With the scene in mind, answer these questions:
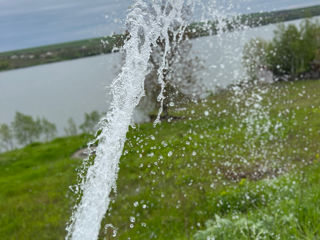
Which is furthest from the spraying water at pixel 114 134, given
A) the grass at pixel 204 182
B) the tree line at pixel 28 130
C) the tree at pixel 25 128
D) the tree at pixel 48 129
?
the tree at pixel 25 128

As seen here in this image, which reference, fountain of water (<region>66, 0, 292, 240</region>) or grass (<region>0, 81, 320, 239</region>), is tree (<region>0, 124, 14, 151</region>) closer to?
grass (<region>0, 81, 320, 239</region>)

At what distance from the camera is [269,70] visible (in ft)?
62.6

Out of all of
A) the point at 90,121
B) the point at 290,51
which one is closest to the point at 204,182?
the point at 290,51

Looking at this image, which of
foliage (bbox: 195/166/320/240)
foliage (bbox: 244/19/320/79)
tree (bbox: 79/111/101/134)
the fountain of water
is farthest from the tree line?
foliage (bbox: 195/166/320/240)

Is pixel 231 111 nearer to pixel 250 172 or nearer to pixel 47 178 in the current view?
pixel 250 172

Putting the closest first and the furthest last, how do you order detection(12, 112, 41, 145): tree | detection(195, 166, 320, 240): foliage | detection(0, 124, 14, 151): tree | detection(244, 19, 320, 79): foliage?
detection(195, 166, 320, 240): foliage
detection(244, 19, 320, 79): foliage
detection(12, 112, 41, 145): tree
detection(0, 124, 14, 151): tree

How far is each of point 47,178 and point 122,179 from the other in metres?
2.82

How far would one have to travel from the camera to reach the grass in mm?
4082

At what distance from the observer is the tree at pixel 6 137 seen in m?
23.7

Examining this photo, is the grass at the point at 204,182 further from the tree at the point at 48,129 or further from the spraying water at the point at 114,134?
the tree at the point at 48,129

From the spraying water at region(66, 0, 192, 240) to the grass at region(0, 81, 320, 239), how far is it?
276 millimetres

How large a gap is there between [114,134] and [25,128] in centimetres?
2210

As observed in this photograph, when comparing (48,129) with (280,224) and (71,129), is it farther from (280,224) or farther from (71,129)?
(280,224)

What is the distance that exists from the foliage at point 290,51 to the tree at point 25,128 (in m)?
14.7
